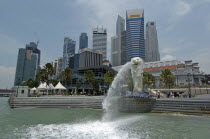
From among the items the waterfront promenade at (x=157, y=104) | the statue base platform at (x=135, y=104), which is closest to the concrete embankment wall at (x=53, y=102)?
the waterfront promenade at (x=157, y=104)

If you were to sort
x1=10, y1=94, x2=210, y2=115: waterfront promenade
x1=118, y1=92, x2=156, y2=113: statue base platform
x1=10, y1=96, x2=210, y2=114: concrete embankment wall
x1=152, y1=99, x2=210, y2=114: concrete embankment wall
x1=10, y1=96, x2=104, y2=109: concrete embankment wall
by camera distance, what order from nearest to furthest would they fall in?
1. x1=152, y1=99, x2=210, y2=114: concrete embankment wall
2. x1=10, y1=96, x2=210, y2=114: concrete embankment wall
3. x1=10, y1=94, x2=210, y2=115: waterfront promenade
4. x1=118, y1=92, x2=156, y2=113: statue base platform
5. x1=10, y1=96, x2=104, y2=109: concrete embankment wall

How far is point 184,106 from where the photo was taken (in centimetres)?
2312

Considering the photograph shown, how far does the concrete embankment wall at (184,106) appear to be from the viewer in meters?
21.4

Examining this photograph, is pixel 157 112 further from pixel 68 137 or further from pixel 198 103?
pixel 68 137

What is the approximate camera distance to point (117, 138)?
9.59 m

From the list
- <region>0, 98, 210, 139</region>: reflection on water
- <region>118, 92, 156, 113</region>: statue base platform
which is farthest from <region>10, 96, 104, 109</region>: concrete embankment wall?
<region>0, 98, 210, 139</region>: reflection on water

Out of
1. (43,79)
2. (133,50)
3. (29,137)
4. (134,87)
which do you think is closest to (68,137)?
(29,137)

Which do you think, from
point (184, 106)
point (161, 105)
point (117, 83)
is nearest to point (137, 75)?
point (117, 83)

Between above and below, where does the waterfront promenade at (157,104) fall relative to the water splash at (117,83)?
below

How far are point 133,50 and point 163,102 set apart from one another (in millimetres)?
172930

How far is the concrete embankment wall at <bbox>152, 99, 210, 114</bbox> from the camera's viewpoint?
21.4 m

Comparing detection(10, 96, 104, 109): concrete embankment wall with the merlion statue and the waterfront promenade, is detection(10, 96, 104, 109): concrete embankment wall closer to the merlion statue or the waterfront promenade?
the waterfront promenade

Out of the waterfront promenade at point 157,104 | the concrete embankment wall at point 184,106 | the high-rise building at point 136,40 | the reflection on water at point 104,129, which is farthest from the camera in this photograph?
the high-rise building at point 136,40

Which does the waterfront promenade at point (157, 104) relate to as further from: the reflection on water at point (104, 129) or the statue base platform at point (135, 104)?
the reflection on water at point (104, 129)
